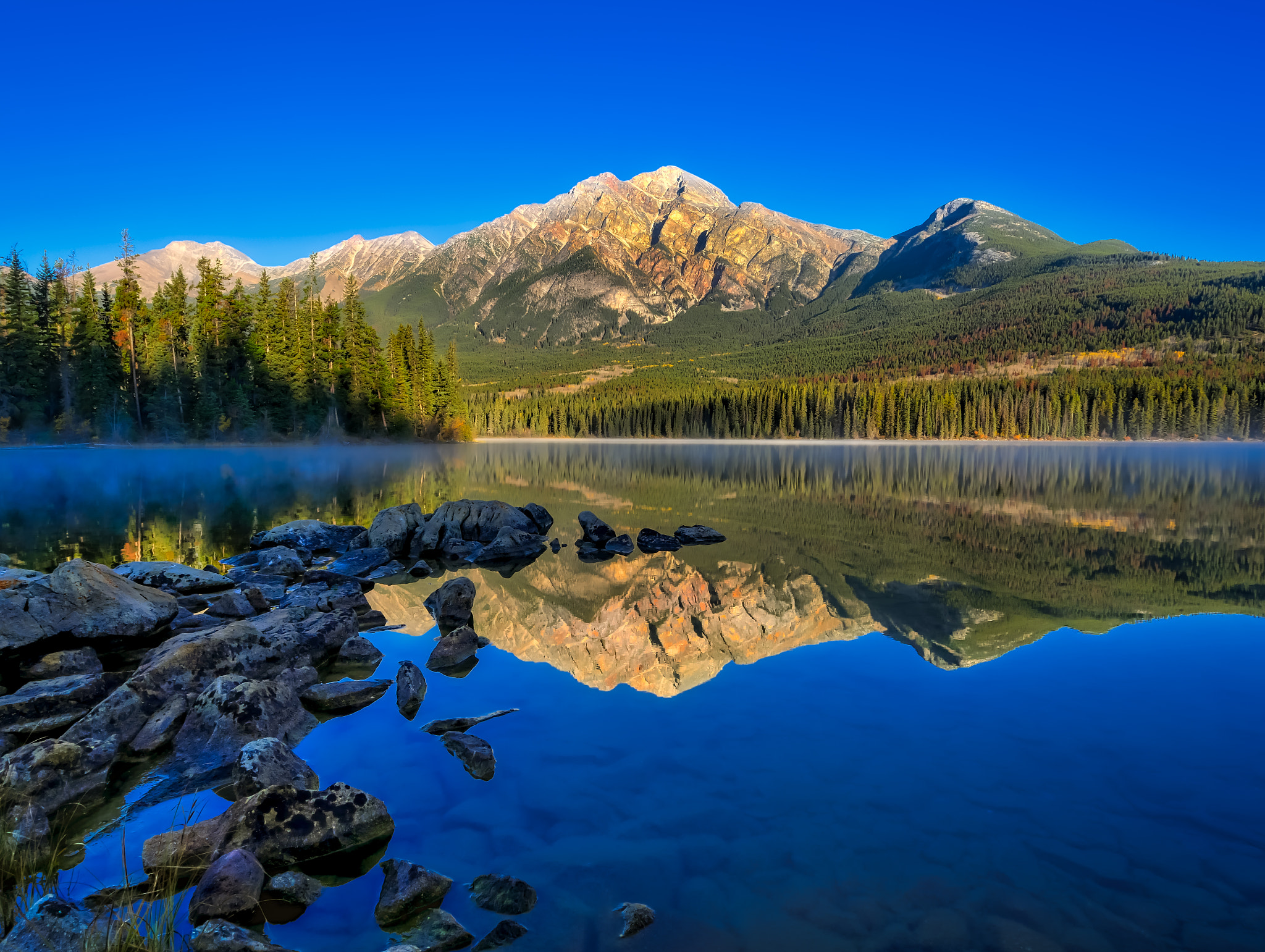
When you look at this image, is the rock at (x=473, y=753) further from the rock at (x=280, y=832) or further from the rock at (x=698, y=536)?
the rock at (x=698, y=536)

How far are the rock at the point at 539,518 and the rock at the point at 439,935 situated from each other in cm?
1724

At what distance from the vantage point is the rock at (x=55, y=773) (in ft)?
18.3

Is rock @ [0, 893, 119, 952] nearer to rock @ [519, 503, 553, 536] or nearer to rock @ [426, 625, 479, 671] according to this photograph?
rock @ [426, 625, 479, 671]

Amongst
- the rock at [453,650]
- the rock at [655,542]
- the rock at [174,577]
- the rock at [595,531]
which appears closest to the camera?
the rock at [453,650]

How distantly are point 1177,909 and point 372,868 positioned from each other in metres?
5.53

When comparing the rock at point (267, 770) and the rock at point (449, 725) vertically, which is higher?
the rock at point (267, 770)

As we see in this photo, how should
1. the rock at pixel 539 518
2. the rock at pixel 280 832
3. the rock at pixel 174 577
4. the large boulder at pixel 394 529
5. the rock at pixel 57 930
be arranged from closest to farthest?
the rock at pixel 57 930
the rock at pixel 280 832
the rock at pixel 174 577
the large boulder at pixel 394 529
the rock at pixel 539 518

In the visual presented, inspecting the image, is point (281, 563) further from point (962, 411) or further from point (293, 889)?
point (962, 411)

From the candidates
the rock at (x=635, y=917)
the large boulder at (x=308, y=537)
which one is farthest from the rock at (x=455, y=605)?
the rock at (x=635, y=917)

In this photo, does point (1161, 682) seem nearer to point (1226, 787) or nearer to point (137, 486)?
point (1226, 787)

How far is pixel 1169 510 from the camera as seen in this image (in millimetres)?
25469

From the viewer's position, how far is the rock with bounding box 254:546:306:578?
15.7 metres

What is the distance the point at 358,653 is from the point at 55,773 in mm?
4291

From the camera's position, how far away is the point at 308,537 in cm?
1927
